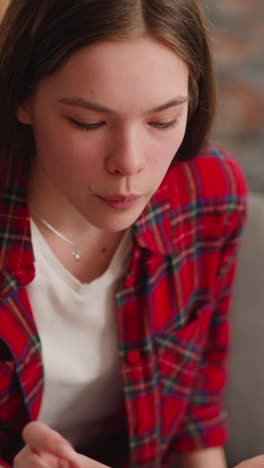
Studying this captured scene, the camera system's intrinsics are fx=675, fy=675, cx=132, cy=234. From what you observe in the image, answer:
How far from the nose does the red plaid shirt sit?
0.19 meters

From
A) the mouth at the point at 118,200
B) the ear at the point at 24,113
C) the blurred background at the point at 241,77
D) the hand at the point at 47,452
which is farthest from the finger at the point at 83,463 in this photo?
the blurred background at the point at 241,77

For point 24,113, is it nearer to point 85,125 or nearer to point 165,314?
point 85,125

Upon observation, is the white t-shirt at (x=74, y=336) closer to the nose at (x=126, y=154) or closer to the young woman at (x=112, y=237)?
the young woman at (x=112, y=237)

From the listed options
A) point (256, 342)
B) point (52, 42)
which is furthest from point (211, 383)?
point (52, 42)

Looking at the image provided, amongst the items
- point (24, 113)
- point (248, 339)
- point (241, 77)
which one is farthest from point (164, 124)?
point (241, 77)

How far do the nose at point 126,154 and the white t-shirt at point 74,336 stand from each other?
0.21 meters

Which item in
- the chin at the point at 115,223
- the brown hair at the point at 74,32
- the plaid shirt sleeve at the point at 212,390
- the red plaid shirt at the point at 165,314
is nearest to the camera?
the brown hair at the point at 74,32

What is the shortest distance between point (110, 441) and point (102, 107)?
0.62 metres

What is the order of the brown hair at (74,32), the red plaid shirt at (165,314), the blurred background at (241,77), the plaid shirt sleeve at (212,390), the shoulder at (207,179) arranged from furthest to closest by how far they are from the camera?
the blurred background at (241,77) < the plaid shirt sleeve at (212,390) < the shoulder at (207,179) < the red plaid shirt at (165,314) < the brown hair at (74,32)

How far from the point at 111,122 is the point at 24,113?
0.45ft

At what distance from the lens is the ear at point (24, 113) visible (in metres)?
0.81

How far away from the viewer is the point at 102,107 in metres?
0.71

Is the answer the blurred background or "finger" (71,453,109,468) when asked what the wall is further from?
"finger" (71,453,109,468)

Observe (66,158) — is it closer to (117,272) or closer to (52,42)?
(52,42)
